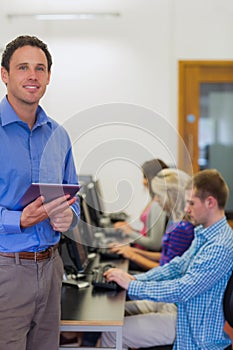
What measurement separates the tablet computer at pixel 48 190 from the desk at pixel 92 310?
639 mm

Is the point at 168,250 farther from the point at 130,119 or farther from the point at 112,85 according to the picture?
the point at 112,85

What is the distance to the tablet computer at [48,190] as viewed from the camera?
1.63 metres

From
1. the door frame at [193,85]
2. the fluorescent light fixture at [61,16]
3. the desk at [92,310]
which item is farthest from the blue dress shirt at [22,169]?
the door frame at [193,85]

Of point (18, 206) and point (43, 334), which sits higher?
point (18, 206)

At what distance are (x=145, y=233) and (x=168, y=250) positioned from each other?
3.14 feet

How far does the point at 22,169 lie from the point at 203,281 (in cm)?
95

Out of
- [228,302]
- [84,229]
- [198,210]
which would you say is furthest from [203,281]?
[84,229]

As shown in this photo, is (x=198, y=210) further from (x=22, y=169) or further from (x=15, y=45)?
(x=15, y=45)

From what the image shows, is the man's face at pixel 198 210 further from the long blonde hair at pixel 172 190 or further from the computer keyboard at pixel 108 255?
the computer keyboard at pixel 108 255

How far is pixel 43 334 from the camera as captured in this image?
194 cm

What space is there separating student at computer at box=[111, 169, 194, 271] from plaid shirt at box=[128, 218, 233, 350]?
0.36 metres

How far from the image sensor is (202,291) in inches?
91.3

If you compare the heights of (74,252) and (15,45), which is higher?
(15,45)

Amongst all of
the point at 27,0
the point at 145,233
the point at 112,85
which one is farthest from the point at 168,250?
the point at 27,0
